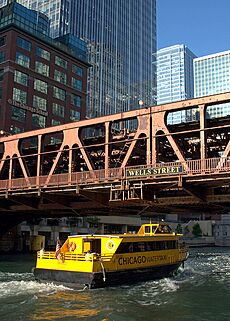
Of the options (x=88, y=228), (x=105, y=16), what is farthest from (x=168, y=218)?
(x=105, y=16)

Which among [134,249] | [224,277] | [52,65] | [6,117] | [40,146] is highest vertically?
[52,65]

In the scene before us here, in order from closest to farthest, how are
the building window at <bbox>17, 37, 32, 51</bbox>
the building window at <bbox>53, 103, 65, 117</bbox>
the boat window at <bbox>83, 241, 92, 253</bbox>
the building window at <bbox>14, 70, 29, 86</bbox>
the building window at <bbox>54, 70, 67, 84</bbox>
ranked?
the boat window at <bbox>83, 241, 92, 253</bbox>
the building window at <bbox>14, 70, 29, 86</bbox>
the building window at <bbox>17, 37, 32, 51</bbox>
the building window at <bbox>53, 103, 65, 117</bbox>
the building window at <bbox>54, 70, 67, 84</bbox>

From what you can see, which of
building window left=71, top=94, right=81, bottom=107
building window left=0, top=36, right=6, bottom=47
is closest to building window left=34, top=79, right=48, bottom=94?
building window left=71, top=94, right=81, bottom=107

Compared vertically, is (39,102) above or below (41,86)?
below

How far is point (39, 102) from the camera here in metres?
100

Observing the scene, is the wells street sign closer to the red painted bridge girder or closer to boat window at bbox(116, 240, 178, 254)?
the red painted bridge girder

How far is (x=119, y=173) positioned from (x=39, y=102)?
7278 centimetres

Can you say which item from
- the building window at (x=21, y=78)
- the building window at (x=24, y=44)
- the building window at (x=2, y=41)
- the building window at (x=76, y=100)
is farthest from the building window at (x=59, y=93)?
the building window at (x=2, y=41)

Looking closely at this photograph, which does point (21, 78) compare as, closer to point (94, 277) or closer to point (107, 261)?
point (107, 261)

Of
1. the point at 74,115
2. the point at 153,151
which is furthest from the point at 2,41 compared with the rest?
the point at 153,151

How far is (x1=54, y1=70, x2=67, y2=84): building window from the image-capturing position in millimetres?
106275

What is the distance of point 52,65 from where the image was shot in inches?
4154

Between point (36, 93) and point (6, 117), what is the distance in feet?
41.5

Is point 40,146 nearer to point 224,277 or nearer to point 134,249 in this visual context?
point 134,249
